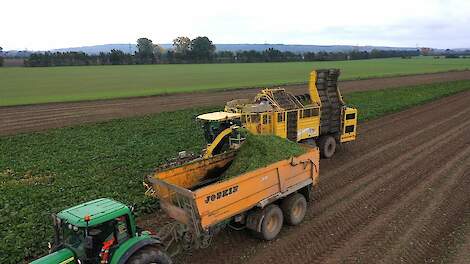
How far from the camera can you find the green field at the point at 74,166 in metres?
10.3

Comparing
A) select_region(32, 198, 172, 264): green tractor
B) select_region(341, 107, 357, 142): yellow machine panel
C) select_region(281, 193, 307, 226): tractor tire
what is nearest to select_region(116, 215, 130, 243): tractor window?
select_region(32, 198, 172, 264): green tractor

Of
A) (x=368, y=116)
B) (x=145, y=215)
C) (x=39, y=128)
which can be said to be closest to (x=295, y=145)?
(x=145, y=215)

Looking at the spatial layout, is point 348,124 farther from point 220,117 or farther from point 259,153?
point 259,153

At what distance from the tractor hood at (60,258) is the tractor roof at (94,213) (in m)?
0.53

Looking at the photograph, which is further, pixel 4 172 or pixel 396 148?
pixel 396 148

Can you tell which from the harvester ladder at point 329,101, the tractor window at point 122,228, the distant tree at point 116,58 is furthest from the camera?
the distant tree at point 116,58

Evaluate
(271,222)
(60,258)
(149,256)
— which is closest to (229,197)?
(271,222)

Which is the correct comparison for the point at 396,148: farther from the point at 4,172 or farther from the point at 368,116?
the point at 4,172

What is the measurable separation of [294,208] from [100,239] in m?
5.25

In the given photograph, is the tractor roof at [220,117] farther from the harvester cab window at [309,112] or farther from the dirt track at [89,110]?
the dirt track at [89,110]

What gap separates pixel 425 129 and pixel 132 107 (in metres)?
21.3

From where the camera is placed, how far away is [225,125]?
13.9 meters

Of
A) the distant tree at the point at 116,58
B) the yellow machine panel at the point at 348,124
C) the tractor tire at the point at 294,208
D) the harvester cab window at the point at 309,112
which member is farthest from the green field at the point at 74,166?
the distant tree at the point at 116,58

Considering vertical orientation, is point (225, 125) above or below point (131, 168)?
above
